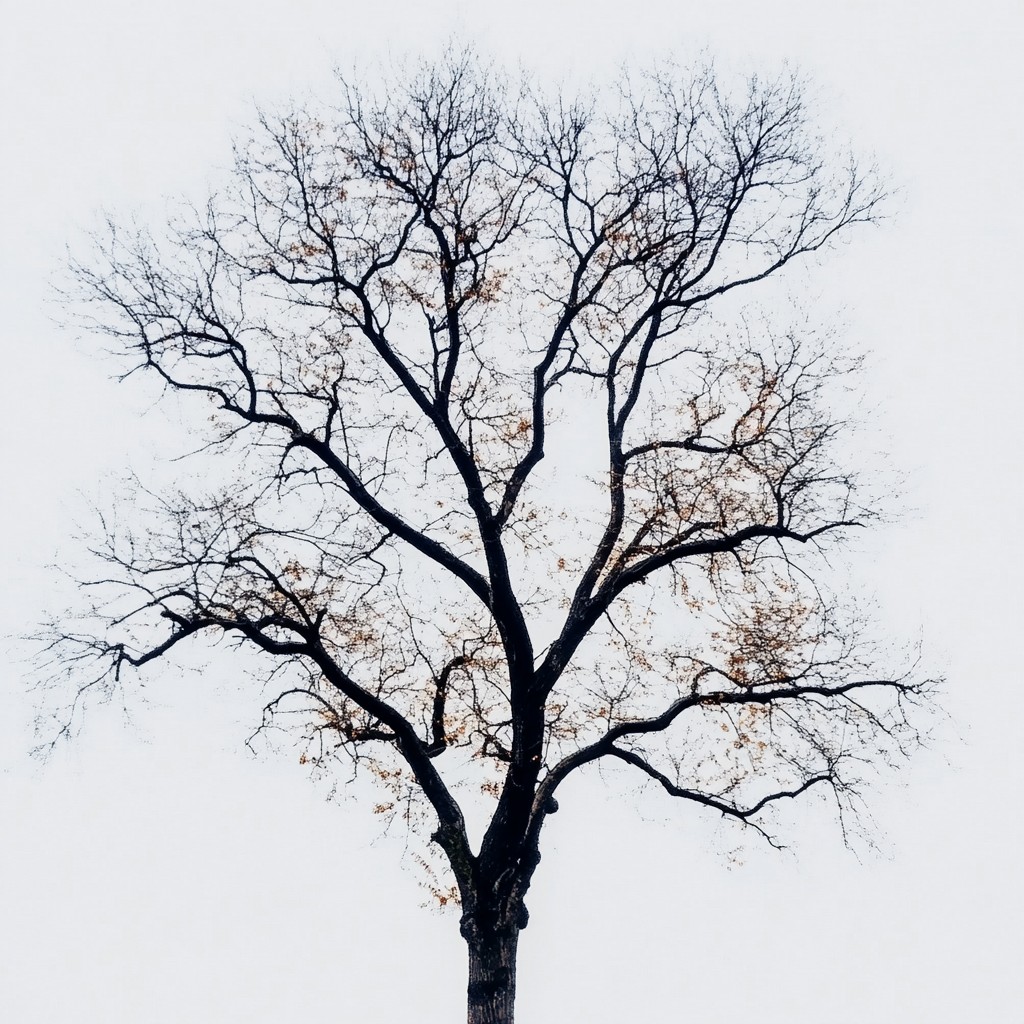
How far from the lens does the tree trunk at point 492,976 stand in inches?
505

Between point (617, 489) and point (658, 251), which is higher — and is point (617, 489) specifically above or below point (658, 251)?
below

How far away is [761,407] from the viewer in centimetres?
1399

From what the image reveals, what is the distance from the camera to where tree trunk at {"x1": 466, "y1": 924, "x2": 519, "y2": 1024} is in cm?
1282

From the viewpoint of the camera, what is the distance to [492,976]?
42.5ft

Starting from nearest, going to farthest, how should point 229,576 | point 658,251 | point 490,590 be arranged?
point 229,576 < point 490,590 < point 658,251

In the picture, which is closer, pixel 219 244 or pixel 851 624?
pixel 851 624

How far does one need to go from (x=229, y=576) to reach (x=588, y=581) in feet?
14.8

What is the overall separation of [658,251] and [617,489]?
3285mm

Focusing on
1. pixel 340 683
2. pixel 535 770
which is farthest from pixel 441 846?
pixel 340 683

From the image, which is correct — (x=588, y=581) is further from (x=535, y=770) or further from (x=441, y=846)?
(x=441, y=846)

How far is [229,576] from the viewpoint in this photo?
13.2m

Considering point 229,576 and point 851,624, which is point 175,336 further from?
point 851,624

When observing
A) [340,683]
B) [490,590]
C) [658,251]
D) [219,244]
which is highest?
[658,251]

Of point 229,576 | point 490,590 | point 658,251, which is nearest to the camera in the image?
point 229,576
